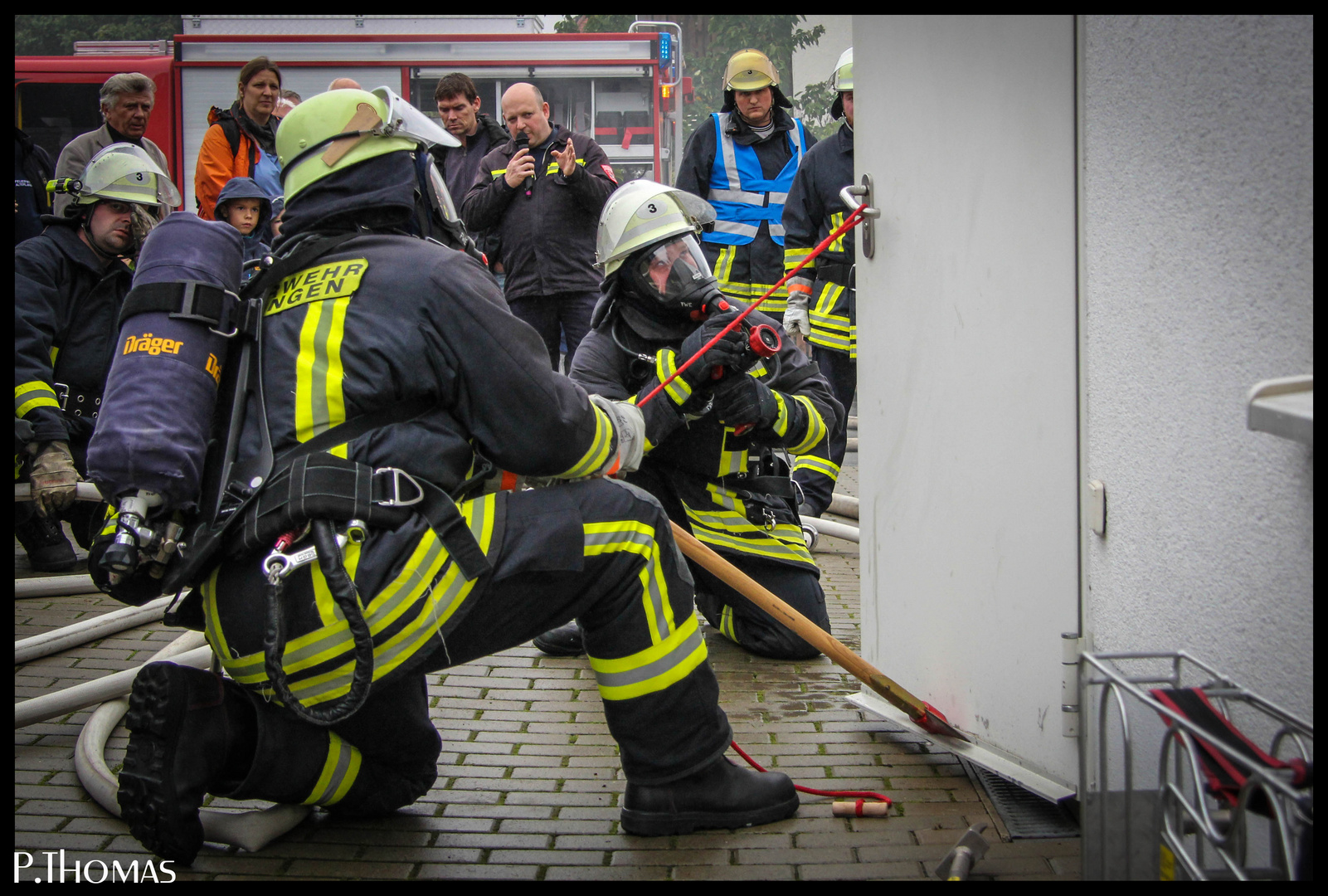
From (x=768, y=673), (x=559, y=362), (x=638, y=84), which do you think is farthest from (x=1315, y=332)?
(x=638, y=84)

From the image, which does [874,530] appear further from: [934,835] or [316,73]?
[316,73]

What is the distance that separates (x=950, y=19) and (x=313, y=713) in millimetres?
2222

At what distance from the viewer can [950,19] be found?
2973 millimetres

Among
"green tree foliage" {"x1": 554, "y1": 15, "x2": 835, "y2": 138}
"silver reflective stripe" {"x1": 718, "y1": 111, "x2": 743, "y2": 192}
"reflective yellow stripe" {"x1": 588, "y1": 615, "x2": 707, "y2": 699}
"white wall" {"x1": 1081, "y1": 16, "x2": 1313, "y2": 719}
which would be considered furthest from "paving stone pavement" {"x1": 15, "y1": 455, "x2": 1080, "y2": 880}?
"green tree foliage" {"x1": 554, "y1": 15, "x2": 835, "y2": 138}

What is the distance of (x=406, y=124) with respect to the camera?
110 inches

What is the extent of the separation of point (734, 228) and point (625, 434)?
3936 millimetres

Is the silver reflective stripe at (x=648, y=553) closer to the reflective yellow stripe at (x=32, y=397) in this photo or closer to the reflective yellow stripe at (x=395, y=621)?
the reflective yellow stripe at (x=395, y=621)

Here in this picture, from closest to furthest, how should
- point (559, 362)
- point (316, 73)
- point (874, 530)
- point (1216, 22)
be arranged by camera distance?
1. point (1216, 22)
2. point (874, 530)
3. point (559, 362)
4. point (316, 73)

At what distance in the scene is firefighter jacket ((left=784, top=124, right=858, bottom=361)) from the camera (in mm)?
5820

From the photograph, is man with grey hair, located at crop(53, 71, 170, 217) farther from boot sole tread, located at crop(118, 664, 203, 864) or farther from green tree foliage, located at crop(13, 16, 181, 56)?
green tree foliage, located at crop(13, 16, 181, 56)

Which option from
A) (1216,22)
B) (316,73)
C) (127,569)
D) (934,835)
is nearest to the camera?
(1216,22)

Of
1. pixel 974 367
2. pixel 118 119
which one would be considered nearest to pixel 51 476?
pixel 118 119

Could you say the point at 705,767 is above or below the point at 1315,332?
below

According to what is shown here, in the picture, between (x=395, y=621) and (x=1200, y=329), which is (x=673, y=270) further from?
(x=1200, y=329)
